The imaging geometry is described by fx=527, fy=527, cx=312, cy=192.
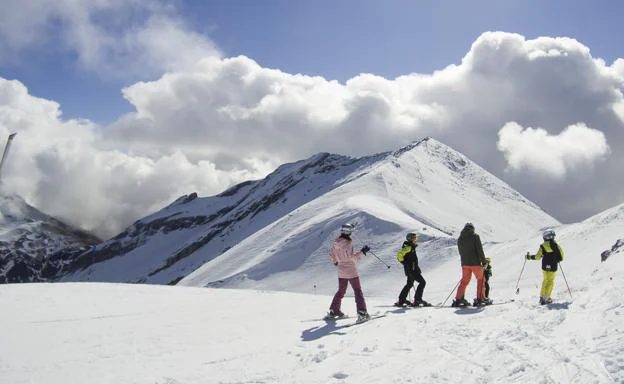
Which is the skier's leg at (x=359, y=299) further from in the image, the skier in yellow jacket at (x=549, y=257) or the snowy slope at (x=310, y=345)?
the skier in yellow jacket at (x=549, y=257)

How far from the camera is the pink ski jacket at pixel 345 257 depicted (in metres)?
13.2

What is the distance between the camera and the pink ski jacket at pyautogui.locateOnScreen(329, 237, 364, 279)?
13.2 m

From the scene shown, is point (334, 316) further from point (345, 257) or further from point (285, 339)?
point (285, 339)

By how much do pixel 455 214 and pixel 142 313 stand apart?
327ft

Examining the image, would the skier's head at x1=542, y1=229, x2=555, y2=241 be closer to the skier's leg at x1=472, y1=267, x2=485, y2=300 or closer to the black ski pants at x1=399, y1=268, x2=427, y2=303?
the skier's leg at x1=472, y1=267, x2=485, y2=300

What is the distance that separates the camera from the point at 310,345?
34.3 feet

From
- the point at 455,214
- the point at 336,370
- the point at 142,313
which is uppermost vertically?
the point at 455,214

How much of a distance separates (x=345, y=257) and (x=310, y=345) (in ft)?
10.8

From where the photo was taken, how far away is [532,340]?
29.1 feet

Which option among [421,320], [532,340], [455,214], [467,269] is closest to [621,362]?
[532,340]

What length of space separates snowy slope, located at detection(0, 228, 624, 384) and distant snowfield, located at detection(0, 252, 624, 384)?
0.07ft

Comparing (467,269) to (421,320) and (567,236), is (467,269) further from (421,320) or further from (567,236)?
(567,236)

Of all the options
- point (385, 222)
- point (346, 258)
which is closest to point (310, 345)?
point (346, 258)

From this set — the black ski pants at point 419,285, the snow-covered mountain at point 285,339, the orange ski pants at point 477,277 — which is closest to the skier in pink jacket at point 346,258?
the snow-covered mountain at point 285,339
